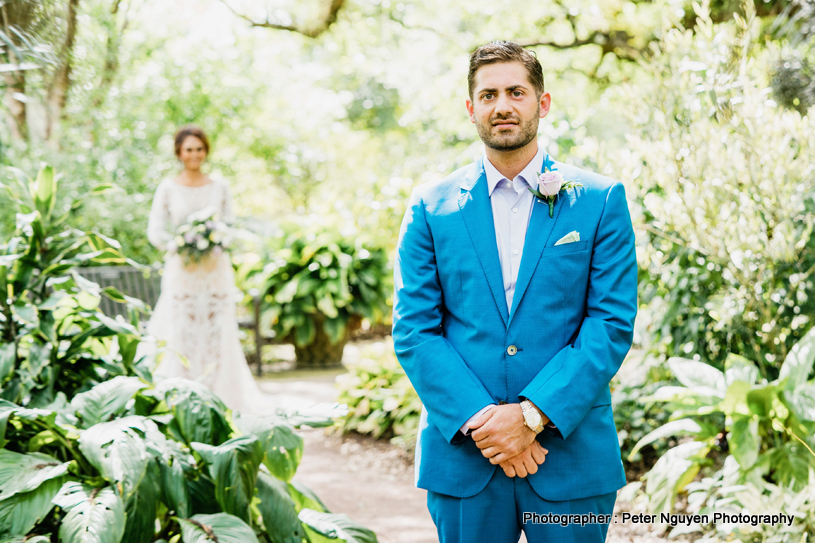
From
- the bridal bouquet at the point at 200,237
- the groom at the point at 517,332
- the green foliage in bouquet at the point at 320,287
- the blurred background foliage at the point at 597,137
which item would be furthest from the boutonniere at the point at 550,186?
the green foliage in bouquet at the point at 320,287

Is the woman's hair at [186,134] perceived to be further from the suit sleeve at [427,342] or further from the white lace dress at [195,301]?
the suit sleeve at [427,342]

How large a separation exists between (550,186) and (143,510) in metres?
1.77

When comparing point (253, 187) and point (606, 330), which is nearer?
point (606, 330)

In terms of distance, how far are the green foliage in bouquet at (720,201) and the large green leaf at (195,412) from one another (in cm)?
250

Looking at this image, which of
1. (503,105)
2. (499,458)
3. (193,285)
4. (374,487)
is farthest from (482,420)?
(193,285)

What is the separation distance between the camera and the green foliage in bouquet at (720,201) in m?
3.30

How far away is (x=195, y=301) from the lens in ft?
18.4

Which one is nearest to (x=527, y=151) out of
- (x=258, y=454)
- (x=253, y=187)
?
(x=258, y=454)

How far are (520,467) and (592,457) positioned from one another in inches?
8.7

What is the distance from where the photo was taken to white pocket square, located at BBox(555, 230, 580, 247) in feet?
6.23

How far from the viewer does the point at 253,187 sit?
17.0 metres

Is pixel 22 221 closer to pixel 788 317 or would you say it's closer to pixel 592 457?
pixel 592 457

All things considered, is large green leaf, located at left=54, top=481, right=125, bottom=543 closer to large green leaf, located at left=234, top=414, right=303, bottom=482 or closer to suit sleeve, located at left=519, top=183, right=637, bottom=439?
large green leaf, located at left=234, top=414, right=303, bottom=482

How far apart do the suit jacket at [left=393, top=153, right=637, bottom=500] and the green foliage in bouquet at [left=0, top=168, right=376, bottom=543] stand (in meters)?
0.81
